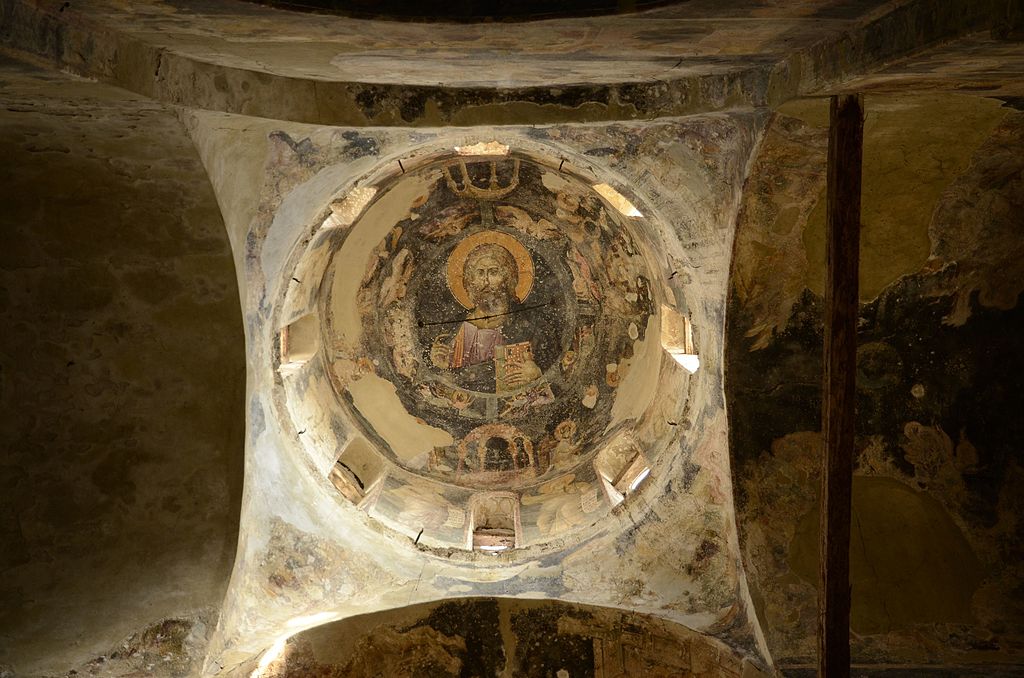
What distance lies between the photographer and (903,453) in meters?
8.53

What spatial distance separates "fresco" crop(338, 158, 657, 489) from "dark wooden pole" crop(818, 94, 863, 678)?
533cm

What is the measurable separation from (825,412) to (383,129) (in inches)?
181

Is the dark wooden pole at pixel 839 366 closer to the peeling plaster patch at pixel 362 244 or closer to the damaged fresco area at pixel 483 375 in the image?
the damaged fresco area at pixel 483 375

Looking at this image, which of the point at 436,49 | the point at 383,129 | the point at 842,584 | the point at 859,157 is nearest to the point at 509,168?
the point at 383,129

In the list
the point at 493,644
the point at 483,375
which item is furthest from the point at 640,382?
the point at 493,644

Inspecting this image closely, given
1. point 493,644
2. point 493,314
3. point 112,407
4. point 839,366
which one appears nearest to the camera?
point 839,366

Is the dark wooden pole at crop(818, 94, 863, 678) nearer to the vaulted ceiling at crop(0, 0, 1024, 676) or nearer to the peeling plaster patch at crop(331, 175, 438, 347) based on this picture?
the vaulted ceiling at crop(0, 0, 1024, 676)

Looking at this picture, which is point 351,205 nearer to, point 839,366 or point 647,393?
point 647,393

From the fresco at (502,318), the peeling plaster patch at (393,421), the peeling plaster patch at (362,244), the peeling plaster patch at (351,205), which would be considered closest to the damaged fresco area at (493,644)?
the fresco at (502,318)

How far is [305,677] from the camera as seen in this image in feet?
29.6

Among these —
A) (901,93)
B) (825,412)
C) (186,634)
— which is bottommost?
(186,634)

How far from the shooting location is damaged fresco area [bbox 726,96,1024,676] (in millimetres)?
8125

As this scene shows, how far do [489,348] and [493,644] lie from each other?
4.99 meters

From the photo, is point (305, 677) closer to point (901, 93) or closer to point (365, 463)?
point (365, 463)
